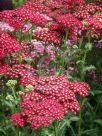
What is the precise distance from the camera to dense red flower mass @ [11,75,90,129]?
3277 millimetres

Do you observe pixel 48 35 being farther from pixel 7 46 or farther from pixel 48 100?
pixel 48 100

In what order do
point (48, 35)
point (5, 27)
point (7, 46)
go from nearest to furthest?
point (7, 46) < point (48, 35) < point (5, 27)

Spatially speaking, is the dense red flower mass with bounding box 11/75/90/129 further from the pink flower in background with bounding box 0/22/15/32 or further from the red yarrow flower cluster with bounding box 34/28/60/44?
the pink flower in background with bounding box 0/22/15/32

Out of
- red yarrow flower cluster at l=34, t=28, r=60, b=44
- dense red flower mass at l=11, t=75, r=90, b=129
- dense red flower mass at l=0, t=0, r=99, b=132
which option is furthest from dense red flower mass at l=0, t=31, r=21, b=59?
red yarrow flower cluster at l=34, t=28, r=60, b=44

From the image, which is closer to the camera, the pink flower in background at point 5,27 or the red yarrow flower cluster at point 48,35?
the red yarrow flower cluster at point 48,35

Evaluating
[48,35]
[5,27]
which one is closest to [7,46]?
[48,35]

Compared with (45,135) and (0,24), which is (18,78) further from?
(0,24)

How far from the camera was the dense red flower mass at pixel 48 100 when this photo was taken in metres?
3.28

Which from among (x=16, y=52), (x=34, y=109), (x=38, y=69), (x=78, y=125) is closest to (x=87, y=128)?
(x=78, y=125)

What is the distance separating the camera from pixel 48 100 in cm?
342

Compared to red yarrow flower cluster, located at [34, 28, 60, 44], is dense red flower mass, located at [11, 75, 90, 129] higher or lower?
lower

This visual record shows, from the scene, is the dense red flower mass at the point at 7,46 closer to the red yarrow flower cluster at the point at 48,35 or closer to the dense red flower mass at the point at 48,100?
the dense red flower mass at the point at 48,100

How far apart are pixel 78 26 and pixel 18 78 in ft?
2.84

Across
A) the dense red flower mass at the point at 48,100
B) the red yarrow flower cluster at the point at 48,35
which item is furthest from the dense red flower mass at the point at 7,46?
the red yarrow flower cluster at the point at 48,35
